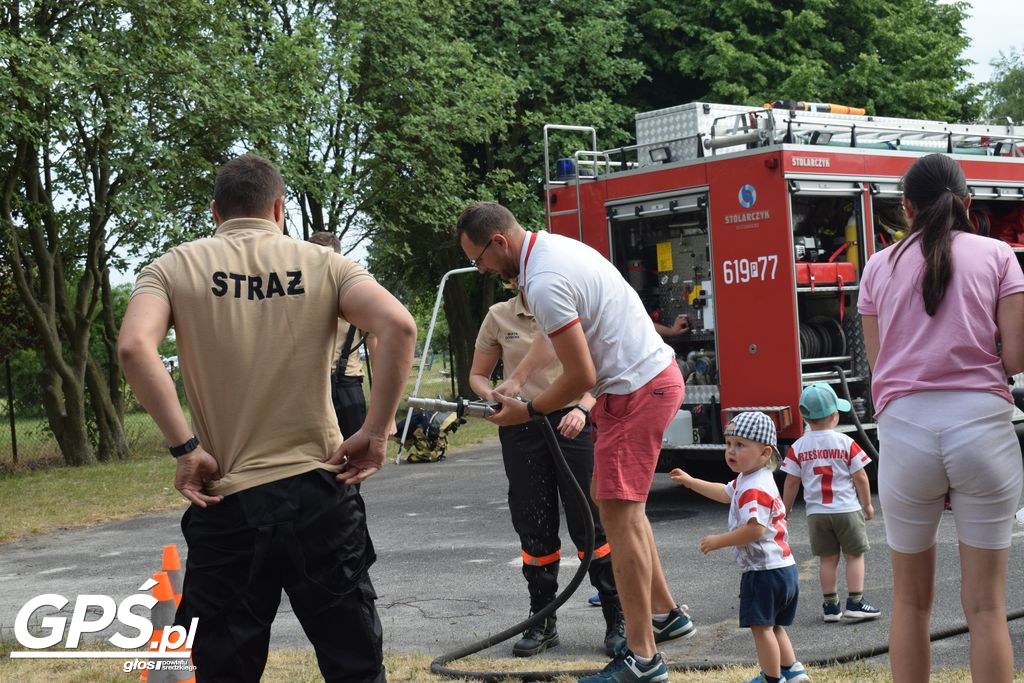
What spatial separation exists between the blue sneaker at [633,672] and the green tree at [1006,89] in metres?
52.4

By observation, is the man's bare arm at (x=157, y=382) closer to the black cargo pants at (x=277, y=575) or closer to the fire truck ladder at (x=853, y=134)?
the black cargo pants at (x=277, y=575)

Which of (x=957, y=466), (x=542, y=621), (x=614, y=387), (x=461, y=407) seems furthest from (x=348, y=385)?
(x=957, y=466)

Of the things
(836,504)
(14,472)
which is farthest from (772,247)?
(14,472)

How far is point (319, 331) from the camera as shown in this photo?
3596 millimetres

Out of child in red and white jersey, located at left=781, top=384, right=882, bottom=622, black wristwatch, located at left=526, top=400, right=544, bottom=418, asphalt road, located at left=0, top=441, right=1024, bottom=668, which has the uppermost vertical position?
black wristwatch, located at left=526, top=400, right=544, bottom=418

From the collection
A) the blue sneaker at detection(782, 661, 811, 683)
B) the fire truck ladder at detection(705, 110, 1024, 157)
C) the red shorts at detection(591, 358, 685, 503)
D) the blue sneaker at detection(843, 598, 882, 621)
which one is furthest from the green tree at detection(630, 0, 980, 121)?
the blue sneaker at detection(782, 661, 811, 683)

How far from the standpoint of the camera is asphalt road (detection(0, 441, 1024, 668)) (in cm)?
589

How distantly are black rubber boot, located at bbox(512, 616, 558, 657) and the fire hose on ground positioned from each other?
0.28ft

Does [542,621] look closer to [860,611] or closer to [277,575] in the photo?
[860,611]

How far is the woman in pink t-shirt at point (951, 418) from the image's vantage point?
376cm

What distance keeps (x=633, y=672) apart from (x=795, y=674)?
2.06 feet

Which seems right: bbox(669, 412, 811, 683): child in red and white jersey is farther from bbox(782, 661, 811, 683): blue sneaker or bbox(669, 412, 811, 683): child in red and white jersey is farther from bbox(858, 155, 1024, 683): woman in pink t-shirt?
bbox(858, 155, 1024, 683): woman in pink t-shirt

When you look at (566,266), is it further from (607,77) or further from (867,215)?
(607,77)
